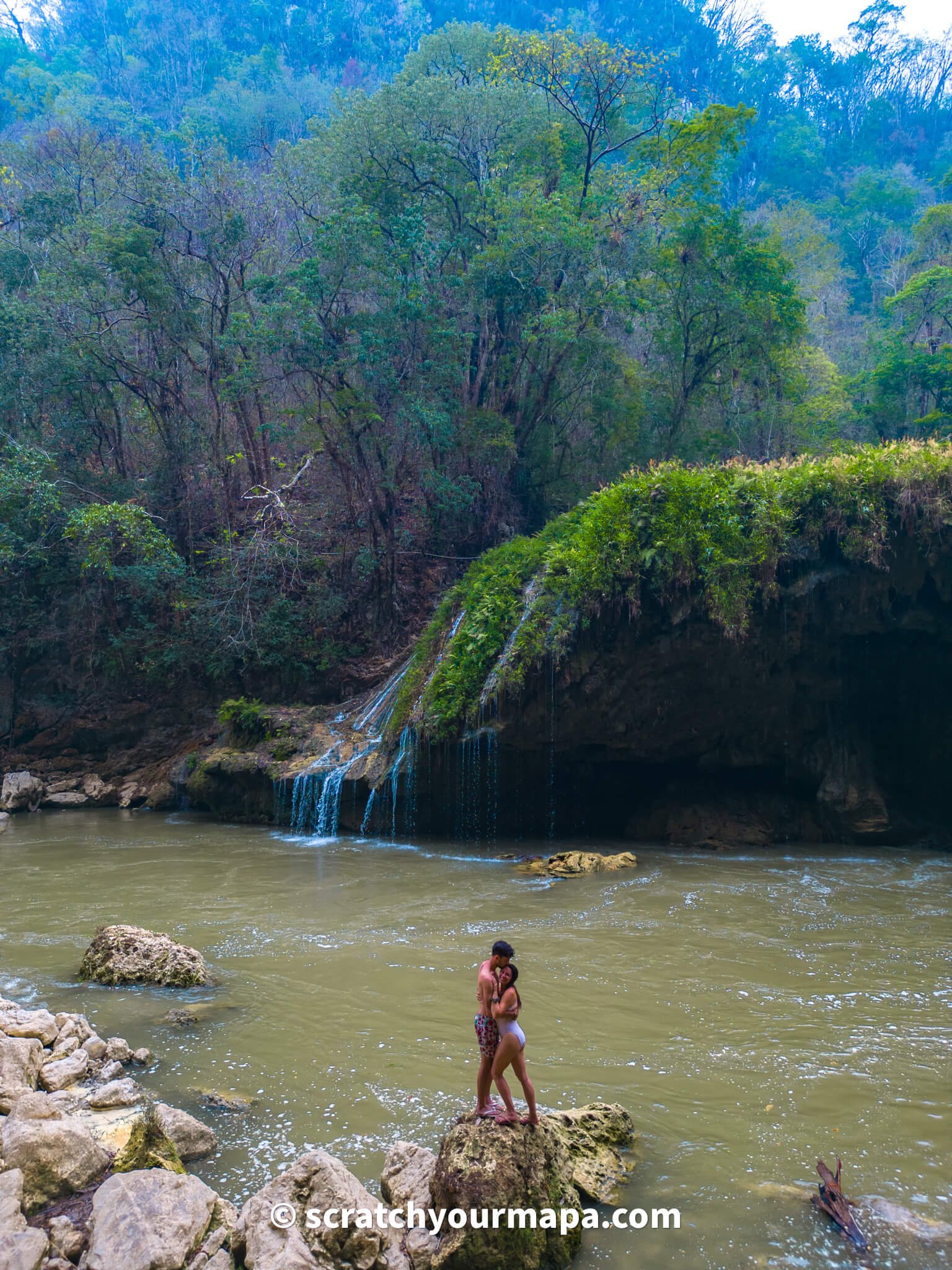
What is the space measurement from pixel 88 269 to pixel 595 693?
14490 millimetres

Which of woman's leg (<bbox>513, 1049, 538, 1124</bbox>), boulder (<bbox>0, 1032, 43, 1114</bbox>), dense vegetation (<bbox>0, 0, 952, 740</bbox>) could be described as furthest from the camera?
dense vegetation (<bbox>0, 0, 952, 740</bbox>)

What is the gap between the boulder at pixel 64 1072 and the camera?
5.04 meters

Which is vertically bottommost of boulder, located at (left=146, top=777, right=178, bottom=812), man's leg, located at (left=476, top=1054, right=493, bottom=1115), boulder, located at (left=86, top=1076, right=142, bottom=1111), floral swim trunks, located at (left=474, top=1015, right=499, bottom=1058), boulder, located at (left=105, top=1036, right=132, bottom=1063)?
boulder, located at (left=86, top=1076, right=142, bottom=1111)

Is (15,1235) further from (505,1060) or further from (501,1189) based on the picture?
(505,1060)

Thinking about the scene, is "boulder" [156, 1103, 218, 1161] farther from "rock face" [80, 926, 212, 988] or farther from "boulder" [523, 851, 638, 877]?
"boulder" [523, 851, 638, 877]

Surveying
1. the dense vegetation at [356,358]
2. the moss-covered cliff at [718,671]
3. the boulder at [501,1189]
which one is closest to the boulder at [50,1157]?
the boulder at [501,1189]

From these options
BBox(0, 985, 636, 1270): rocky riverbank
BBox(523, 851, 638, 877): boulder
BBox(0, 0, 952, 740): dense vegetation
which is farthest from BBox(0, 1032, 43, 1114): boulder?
BBox(0, 0, 952, 740): dense vegetation

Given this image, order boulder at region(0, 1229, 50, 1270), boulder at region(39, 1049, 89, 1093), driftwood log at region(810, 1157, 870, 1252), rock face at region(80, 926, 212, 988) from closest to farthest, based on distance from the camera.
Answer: boulder at region(0, 1229, 50, 1270)
driftwood log at region(810, 1157, 870, 1252)
boulder at region(39, 1049, 89, 1093)
rock face at region(80, 926, 212, 988)

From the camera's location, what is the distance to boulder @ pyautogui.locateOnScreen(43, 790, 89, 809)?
17.3 meters

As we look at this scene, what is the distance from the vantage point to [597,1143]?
14.3 ft

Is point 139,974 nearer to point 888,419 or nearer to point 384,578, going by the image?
point 384,578

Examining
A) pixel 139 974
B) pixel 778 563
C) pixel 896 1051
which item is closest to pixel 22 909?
pixel 139 974

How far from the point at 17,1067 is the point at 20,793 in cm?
1376

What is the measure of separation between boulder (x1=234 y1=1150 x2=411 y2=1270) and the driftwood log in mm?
1893
